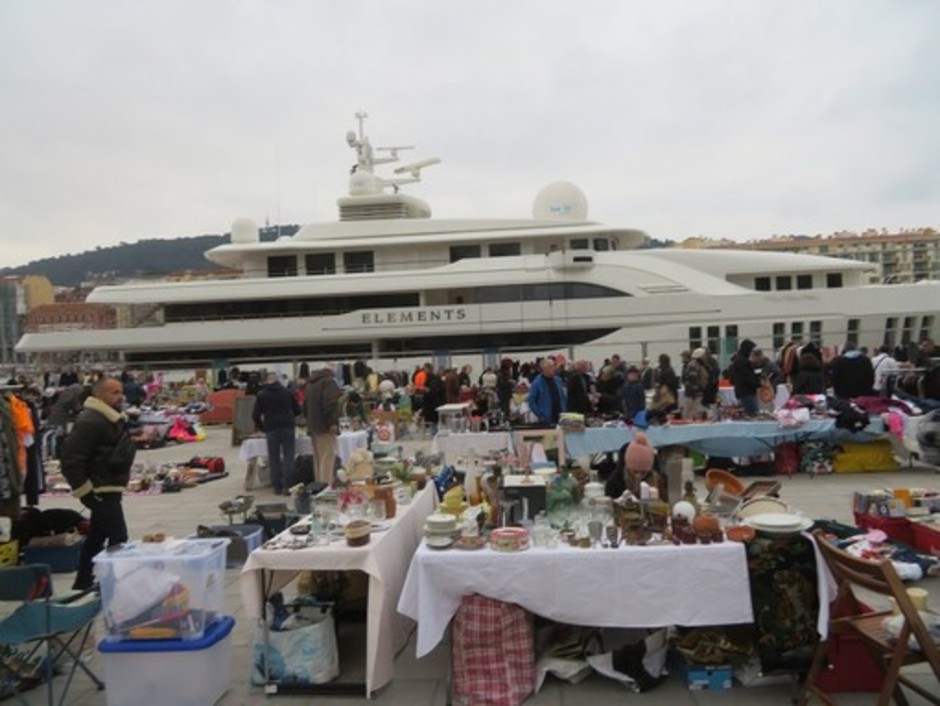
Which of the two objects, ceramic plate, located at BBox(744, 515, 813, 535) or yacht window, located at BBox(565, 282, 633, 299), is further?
yacht window, located at BBox(565, 282, 633, 299)

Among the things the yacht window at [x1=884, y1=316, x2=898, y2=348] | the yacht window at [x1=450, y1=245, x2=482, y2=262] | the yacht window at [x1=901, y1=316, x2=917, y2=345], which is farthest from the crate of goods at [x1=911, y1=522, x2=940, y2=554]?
the yacht window at [x1=450, y1=245, x2=482, y2=262]

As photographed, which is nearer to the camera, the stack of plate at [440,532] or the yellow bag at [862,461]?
the stack of plate at [440,532]

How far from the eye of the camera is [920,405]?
8.82m

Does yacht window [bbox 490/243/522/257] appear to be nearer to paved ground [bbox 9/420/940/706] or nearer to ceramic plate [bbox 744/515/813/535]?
paved ground [bbox 9/420/940/706]

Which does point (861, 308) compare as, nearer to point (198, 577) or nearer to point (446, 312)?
point (446, 312)

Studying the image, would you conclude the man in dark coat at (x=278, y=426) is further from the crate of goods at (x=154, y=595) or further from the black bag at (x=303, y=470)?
the crate of goods at (x=154, y=595)

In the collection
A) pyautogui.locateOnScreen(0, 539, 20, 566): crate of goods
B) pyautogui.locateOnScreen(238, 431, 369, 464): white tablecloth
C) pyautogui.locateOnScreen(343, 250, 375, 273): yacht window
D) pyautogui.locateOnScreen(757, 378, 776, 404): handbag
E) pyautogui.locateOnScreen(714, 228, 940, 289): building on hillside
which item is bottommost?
pyautogui.locateOnScreen(0, 539, 20, 566): crate of goods

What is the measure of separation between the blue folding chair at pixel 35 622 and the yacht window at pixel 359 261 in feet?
68.5

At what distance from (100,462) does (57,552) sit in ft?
5.66

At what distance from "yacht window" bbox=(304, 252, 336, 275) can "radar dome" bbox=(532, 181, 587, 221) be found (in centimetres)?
712

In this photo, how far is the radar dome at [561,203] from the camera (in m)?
25.4

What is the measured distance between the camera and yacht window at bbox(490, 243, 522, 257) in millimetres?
24094

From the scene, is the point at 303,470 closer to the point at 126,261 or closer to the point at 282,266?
the point at 282,266

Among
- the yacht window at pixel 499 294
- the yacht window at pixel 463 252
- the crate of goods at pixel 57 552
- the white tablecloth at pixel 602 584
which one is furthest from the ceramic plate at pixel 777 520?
the yacht window at pixel 463 252
